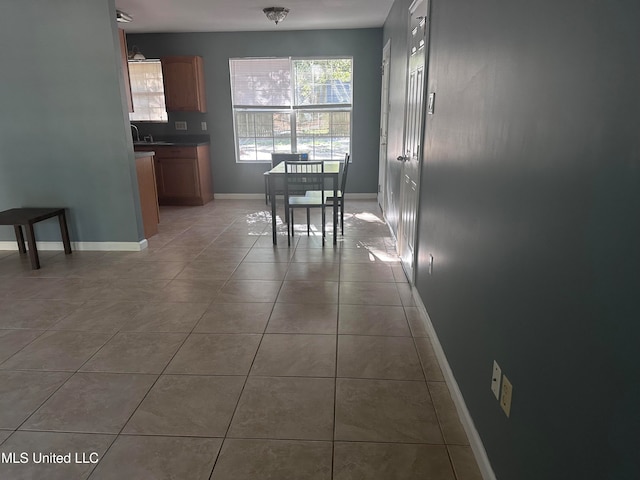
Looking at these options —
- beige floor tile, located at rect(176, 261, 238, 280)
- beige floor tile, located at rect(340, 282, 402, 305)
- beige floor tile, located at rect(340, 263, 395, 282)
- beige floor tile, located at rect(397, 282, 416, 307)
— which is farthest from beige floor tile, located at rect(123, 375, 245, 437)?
beige floor tile, located at rect(340, 263, 395, 282)

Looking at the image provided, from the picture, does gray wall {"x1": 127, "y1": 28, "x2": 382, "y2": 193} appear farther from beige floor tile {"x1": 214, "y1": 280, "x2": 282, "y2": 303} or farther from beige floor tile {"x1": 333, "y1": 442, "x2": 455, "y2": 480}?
beige floor tile {"x1": 333, "y1": 442, "x2": 455, "y2": 480}

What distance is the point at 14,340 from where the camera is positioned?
2584mm

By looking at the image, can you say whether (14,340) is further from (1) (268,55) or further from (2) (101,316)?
(1) (268,55)

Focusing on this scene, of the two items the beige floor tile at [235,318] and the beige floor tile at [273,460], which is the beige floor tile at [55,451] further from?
the beige floor tile at [235,318]

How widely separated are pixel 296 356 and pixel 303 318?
471 mm

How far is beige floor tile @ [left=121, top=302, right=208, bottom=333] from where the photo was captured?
2.72 meters

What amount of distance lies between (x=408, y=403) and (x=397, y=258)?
214 centimetres

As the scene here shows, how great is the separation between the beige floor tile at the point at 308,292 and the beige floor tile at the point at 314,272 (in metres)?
0.09

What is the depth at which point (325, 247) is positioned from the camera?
4.36 m

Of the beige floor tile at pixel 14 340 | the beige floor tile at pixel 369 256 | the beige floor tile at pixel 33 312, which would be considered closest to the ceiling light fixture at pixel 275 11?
the beige floor tile at pixel 369 256

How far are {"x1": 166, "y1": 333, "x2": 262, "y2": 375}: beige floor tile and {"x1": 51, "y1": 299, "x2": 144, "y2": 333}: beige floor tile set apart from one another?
585 mm

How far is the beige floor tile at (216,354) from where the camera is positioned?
226 cm

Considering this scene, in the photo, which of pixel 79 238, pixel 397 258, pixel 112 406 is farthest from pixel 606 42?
pixel 79 238

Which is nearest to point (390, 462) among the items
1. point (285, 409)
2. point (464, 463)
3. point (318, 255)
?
point (464, 463)
